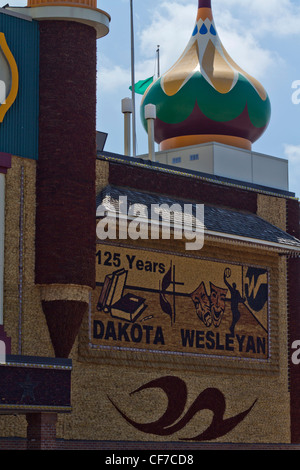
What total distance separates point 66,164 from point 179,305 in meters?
6.26

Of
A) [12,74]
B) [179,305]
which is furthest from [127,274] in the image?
[12,74]

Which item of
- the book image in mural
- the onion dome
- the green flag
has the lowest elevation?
the book image in mural

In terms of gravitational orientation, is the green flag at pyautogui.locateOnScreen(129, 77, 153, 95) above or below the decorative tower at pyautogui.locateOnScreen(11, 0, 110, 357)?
above

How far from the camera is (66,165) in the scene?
3047 cm

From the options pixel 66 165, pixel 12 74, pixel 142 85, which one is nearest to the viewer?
pixel 66 165

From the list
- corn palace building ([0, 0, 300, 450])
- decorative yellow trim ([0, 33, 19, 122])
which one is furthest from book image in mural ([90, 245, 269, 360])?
decorative yellow trim ([0, 33, 19, 122])

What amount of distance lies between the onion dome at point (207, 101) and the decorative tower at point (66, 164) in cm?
881

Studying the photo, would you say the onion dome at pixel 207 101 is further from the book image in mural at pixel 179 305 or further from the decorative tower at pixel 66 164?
the decorative tower at pixel 66 164

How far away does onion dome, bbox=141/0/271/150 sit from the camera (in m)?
39.9

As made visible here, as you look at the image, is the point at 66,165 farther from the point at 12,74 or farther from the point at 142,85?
the point at 142,85

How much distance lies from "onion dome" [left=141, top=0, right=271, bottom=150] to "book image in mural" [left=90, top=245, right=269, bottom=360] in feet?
20.0

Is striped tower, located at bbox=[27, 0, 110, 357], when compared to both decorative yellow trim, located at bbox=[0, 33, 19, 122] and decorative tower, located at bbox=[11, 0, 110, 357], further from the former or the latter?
decorative yellow trim, located at bbox=[0, 33, 19, 122]

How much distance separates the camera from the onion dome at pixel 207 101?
131 ft

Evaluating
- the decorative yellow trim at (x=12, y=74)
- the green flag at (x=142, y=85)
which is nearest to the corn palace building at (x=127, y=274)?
the decorative yellow trim at (x=12, y=74)
